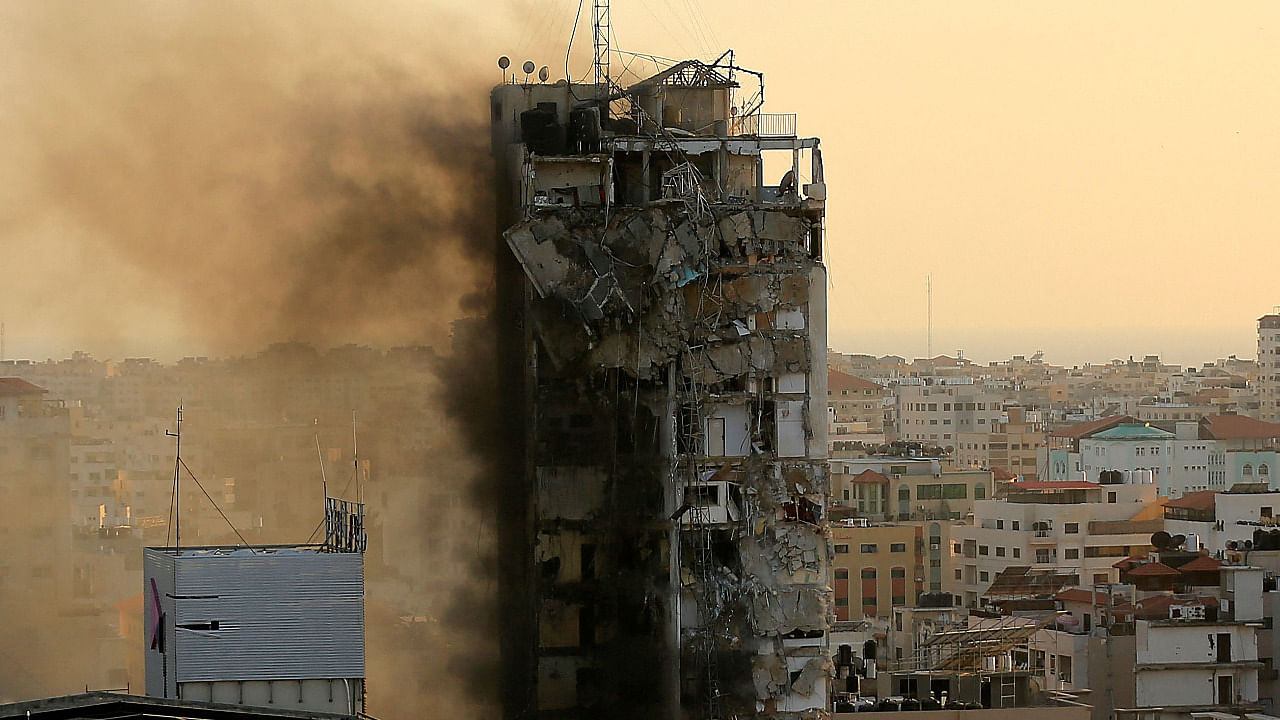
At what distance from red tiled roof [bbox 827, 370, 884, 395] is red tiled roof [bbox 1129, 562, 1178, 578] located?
73.1 metres

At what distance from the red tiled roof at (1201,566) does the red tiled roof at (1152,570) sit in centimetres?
34

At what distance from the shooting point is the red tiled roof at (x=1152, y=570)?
174 ft

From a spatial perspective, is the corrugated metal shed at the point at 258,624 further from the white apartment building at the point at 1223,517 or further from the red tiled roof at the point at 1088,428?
the red tiled roof at the point at 1088,428

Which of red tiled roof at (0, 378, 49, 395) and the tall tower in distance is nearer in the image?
red tiled roof at (0, 378, 49, 395)

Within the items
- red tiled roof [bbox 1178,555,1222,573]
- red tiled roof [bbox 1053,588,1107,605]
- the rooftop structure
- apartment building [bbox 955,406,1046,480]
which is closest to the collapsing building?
the rooftop structure

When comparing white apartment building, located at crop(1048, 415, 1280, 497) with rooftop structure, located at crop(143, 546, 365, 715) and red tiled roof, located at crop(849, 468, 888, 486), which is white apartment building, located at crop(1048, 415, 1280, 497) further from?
rooftop structure, located at crop(143, 546, 365, 715)

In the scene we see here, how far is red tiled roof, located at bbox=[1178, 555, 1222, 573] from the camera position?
52.2 meters

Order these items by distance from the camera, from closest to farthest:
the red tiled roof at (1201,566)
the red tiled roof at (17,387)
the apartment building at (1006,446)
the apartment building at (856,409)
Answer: the red tiled roof at (17,387), the red tiled roof at (1201,566), the apartment building at (1006,446), the apartment building at (856,409)

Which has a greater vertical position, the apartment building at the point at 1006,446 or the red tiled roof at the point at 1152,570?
the apartment building at the point at 1006,446

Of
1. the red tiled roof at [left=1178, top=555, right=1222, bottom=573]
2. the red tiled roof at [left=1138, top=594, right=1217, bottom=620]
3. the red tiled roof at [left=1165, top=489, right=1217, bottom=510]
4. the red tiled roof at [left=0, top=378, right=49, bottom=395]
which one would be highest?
the red tiled roof at [left=0, top=378, right=49, bottom=395]

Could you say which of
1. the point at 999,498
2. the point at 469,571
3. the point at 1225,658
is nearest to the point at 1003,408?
the point at 999,498

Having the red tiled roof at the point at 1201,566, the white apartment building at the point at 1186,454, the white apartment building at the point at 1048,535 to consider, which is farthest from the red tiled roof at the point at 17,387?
the white apartment building at the point at 1186,454

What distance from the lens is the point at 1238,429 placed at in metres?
112

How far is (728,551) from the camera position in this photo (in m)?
32.5
